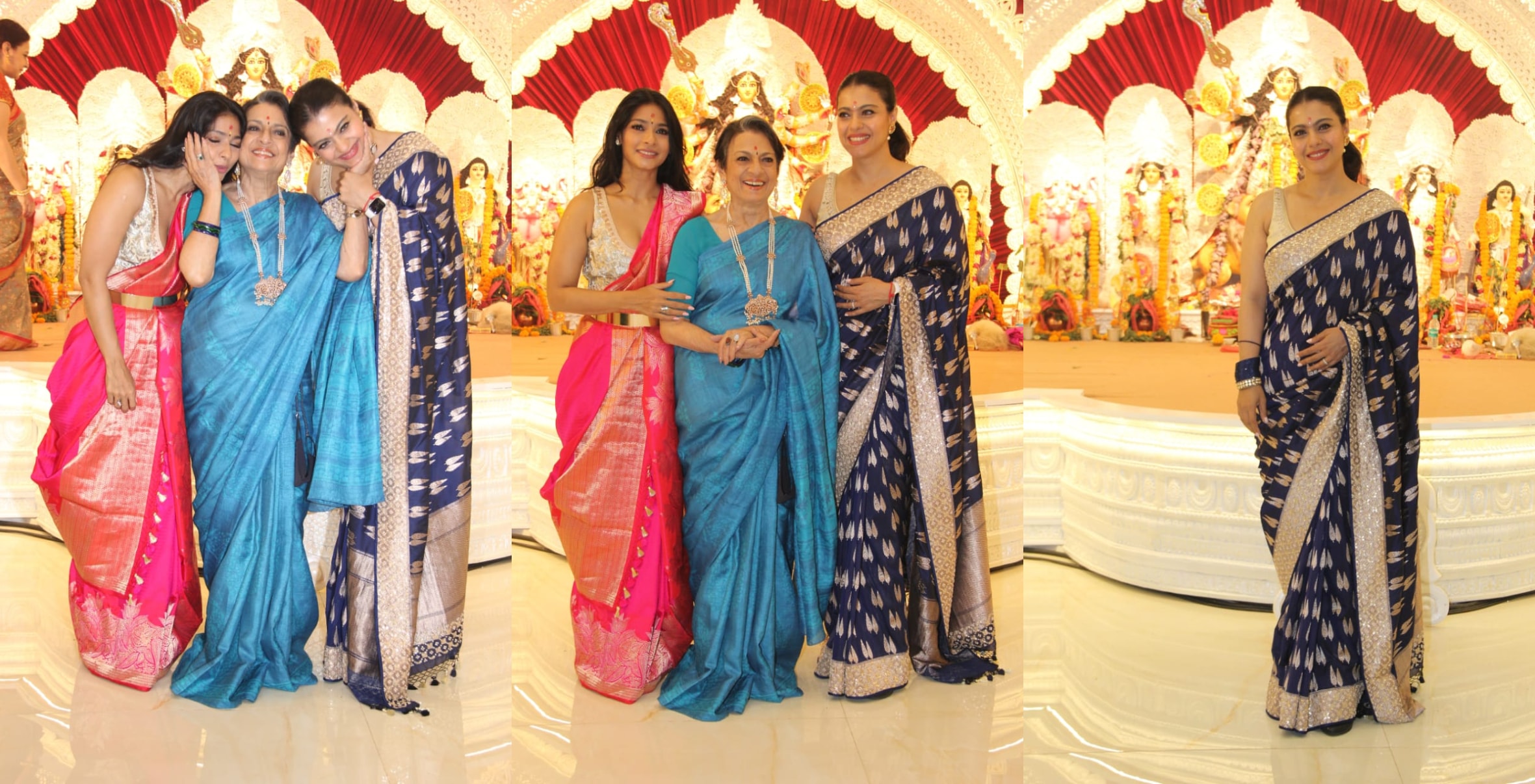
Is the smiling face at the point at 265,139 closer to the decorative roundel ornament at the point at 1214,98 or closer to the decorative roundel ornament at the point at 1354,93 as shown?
the decorative roundel ornament at the point at 1214,98

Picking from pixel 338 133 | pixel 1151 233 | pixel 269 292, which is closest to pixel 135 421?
pixel 269 292

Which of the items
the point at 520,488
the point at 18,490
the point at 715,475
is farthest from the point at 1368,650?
the point at 18,490

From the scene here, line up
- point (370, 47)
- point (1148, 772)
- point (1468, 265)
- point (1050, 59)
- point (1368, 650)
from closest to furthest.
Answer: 1. point (1148, 772)
2. point (1368, 650)
3. point (370, 47)
4. point (1468, 265)
5. point (1050, 59)

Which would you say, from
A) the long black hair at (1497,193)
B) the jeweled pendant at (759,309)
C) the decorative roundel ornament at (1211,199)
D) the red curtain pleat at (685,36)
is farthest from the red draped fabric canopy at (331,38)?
the long black hair at (1497,193)

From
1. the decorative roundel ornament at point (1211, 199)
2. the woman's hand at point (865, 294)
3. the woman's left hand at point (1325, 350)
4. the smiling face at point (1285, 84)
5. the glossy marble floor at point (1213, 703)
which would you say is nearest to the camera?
the glossy marble floor at point (1213, 703)

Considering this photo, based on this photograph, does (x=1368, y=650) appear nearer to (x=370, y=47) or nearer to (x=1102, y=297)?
(x=1102, y=297)

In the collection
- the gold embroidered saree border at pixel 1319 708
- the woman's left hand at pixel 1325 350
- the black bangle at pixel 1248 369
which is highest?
the woman's left hand at pixel 1325 350

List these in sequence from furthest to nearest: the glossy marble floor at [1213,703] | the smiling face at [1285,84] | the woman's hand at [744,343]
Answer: the smiling face at [1285,84] < the woman's hand at [744,343] < the glossy marble floor at [1213,703]

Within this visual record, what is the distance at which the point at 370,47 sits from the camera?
3.68 meters

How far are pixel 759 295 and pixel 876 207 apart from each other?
420 millimetres

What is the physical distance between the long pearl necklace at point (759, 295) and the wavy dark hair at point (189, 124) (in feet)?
4.19

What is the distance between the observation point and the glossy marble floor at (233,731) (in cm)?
245

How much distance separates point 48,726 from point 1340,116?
3432 mm

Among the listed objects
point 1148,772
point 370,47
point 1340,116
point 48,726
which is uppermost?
point 370,47
